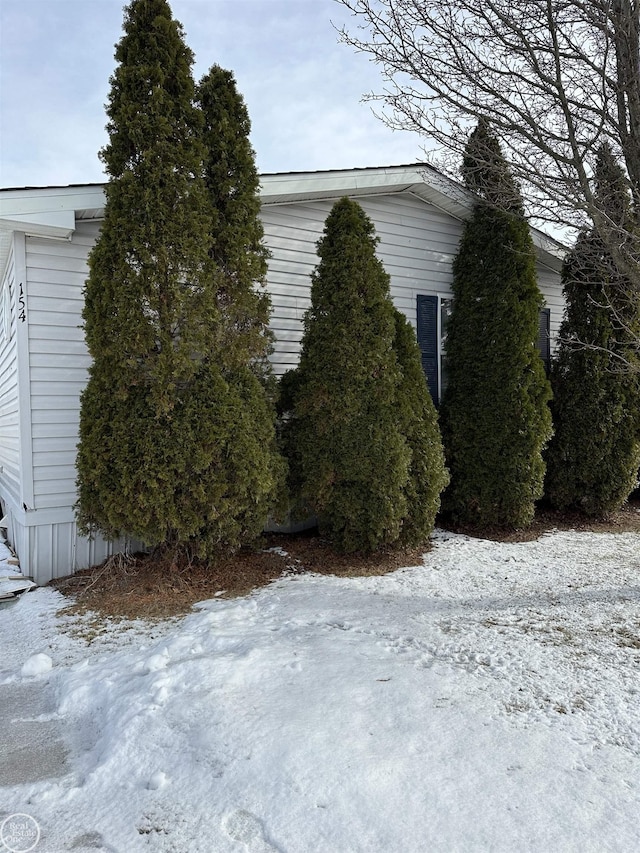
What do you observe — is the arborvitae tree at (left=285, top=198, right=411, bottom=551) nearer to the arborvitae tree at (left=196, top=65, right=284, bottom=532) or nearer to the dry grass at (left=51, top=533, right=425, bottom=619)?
the dry grass at (left=51, top=533, right=425, bottom=619)

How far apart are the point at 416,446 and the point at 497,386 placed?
1728mm

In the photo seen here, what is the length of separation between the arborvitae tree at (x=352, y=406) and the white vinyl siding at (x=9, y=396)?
9.55ft

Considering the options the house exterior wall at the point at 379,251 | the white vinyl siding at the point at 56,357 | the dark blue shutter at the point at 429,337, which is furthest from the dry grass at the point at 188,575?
the dark blue shutter at the point at 429,337

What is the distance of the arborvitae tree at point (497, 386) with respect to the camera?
22.2 ft

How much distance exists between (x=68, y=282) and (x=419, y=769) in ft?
16.6

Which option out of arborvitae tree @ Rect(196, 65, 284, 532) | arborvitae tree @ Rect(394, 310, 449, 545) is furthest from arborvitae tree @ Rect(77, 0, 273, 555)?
arborvitae tree @ Rect(394, 310, 449, 545)

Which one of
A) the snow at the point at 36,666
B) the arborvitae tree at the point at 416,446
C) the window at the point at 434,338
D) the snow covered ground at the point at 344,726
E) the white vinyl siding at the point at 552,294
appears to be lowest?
the snow at the point at 36,666

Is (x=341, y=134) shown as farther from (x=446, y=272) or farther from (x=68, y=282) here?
(x=68, y=282)

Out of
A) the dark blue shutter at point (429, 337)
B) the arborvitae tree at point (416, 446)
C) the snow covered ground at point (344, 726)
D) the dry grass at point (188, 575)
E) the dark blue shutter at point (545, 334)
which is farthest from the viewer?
the dark blue shutter at point (545, 334)

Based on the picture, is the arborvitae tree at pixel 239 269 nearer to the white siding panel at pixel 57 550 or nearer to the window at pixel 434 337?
the white siding panel at pixel 57 550

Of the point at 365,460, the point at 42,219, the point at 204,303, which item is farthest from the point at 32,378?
the point at 365,460

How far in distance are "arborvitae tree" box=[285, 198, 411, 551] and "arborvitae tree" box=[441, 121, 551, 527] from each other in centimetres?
167

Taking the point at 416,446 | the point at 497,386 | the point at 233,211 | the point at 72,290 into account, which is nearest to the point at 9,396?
the point at 72,290

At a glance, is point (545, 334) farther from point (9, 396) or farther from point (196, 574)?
point (9, 396)
